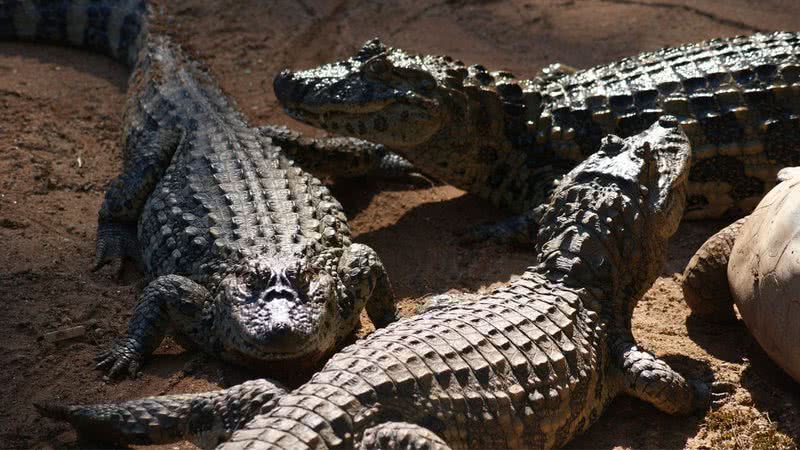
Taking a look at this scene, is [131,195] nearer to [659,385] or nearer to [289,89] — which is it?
[289,89]

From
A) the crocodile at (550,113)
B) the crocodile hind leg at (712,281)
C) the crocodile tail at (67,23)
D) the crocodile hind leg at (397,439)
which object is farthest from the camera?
the crocodile tail at (67,23)

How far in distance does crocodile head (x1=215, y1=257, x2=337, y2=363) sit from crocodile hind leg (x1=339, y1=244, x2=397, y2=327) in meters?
0.21

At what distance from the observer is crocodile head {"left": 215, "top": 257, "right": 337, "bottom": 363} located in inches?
170

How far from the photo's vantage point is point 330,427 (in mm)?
3369

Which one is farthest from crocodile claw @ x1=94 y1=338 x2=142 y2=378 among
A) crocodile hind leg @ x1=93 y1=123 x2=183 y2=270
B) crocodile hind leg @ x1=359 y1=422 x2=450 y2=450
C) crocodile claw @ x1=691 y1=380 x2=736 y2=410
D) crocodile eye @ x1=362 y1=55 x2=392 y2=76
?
crocodile claw @ x1=691 y1=380 x2=736 y2=410

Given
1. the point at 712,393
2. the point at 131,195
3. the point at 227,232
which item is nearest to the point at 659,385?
the point at 712,393

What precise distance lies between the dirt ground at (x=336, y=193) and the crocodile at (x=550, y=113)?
0.90 ft

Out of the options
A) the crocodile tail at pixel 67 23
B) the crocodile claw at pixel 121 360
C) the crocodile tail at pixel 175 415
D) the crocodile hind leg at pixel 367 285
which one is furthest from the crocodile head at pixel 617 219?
the crocodile tail at pixel 67 23

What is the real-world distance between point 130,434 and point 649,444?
2.12 meters

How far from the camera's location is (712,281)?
4906 mm

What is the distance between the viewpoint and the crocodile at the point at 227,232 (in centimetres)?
453

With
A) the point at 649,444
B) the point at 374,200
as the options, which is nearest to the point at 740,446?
the point at 649,444

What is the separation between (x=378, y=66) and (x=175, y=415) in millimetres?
2896

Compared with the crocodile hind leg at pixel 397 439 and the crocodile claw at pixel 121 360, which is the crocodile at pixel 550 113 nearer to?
the crocodile claw at pixel 121 360
